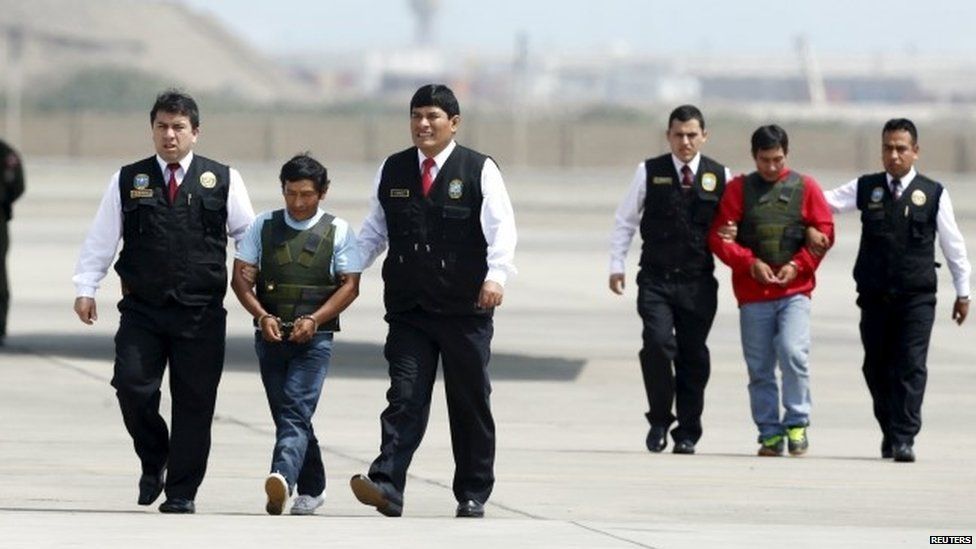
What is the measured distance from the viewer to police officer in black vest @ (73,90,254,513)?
35.3ft

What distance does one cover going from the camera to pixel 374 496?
34.5ft

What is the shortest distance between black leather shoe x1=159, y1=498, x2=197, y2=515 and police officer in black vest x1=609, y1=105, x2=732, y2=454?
404 centimetres

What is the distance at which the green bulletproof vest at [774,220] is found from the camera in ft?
45.4

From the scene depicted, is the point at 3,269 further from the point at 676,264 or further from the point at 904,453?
the point at 904,453

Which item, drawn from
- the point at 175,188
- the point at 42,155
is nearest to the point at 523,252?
the point at 175,188

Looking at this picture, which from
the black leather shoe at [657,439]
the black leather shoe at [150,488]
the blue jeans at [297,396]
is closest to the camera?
the blue jeans at [297,396]

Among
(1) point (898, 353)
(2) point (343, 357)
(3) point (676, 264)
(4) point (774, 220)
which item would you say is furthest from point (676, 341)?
(2) point (343, 357)

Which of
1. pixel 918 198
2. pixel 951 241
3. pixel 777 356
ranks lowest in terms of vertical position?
pixel 777 356

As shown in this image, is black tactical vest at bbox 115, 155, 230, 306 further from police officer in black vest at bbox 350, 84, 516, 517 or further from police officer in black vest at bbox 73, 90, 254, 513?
police officer in black vest at bbox 350, 84, 516, 517

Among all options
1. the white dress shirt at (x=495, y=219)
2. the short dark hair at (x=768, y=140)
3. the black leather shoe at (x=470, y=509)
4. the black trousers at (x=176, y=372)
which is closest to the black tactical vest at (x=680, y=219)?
the short dark hair at (x=768, y=140)

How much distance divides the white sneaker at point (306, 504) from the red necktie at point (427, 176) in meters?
1.48

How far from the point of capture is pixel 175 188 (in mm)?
10781

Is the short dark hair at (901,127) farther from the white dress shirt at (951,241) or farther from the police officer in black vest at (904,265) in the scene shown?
the white dress shirt at (951,241)

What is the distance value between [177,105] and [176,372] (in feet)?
4.00
